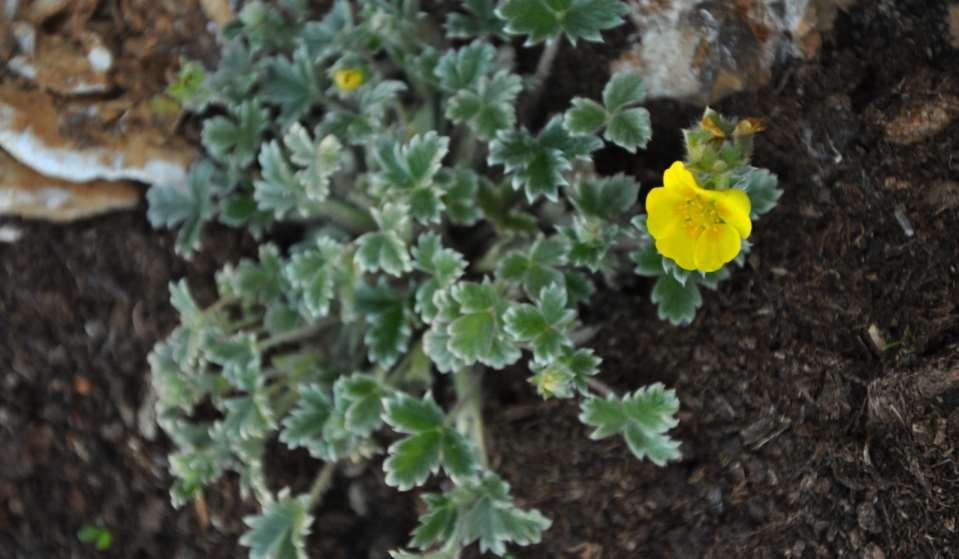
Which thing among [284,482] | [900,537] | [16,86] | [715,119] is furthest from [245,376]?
[900,537]

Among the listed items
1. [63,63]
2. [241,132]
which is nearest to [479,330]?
[241,132]

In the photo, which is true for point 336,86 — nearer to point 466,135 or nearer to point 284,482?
point 466,135

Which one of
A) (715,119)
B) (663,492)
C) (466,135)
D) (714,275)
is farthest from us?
(466,135)

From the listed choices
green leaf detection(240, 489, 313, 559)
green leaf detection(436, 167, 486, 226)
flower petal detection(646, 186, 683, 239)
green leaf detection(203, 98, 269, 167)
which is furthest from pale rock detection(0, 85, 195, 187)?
flower petal detection(646, 186, 683, 239)

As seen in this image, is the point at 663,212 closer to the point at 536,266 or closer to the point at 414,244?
the point at 536,266

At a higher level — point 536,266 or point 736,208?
point 736,208

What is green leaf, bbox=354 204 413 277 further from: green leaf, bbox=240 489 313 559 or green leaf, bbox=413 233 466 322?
green leaf, bbox=240 489 313 559

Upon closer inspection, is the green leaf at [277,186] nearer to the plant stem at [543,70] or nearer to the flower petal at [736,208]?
the plant stem at [543,70]
